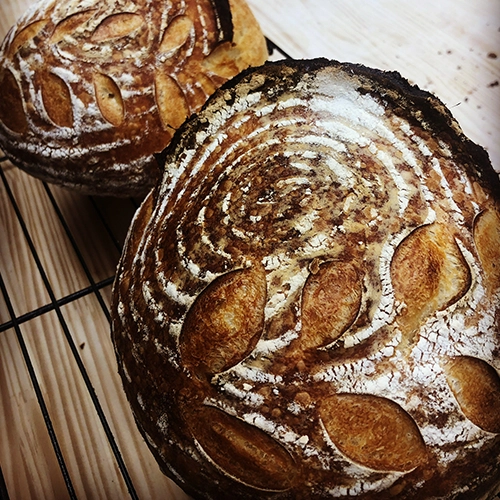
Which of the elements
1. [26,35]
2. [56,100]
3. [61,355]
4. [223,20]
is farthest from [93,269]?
[223,20]

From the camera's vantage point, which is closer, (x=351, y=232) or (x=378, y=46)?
(x=351, y=232)

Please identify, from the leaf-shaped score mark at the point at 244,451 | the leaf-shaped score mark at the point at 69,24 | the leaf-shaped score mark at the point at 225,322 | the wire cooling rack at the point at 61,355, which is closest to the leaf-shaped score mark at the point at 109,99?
the leaf-shaped score mark at the point at 69,24

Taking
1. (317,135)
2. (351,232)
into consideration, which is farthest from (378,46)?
(351,232)

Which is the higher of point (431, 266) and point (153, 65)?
point (153, 65)

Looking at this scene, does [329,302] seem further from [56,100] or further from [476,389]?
[56,100]

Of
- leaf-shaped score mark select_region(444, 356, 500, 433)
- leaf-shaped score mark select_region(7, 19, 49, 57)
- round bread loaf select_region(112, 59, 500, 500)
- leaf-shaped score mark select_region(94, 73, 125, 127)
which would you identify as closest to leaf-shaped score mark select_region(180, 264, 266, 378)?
round bread loaf select_region(112, 59, 500, 500)

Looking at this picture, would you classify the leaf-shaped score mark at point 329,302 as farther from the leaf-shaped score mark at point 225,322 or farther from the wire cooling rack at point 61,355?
the wire cooling rack at point 61,355

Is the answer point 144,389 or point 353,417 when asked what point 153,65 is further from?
point 353,417
